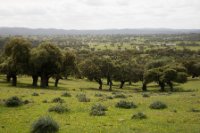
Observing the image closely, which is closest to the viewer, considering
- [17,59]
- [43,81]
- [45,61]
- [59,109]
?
[59,109]

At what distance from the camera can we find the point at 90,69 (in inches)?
3031

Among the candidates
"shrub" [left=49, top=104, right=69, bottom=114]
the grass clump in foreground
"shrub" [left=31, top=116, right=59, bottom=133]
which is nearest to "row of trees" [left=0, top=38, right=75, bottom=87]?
"shrub" [left=49, top=104, right=69, bottom=114]

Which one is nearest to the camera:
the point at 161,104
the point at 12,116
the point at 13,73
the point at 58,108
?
the point at 12,116

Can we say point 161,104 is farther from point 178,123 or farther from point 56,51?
point 56,51

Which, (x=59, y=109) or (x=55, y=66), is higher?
(x=55, y=66)

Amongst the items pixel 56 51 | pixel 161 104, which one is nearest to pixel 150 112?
pixel 161 104

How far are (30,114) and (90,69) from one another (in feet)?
161

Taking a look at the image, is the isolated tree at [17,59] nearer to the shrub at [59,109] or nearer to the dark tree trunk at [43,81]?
the dark tree trunk at [43,81]

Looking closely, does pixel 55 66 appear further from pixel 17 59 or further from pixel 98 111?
pixel 98 111

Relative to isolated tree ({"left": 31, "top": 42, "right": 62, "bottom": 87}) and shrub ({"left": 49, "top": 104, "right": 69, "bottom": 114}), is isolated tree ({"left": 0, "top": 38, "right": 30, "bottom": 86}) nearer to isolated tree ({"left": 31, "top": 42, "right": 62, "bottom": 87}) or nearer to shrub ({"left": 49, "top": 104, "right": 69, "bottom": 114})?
isolated tree ({"left": 31, "top": 42, "right": 62, "bottom": 87})

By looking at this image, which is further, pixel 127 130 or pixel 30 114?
pixel 30 114

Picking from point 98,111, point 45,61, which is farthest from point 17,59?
point 98,111

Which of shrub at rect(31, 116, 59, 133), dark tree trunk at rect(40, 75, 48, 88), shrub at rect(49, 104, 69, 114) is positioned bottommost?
dark tree trunk at rect(40, 75, 48, 88)

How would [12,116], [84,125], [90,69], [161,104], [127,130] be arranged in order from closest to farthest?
[127,130], [84,125], [12,116], [161,104], [90,69]
